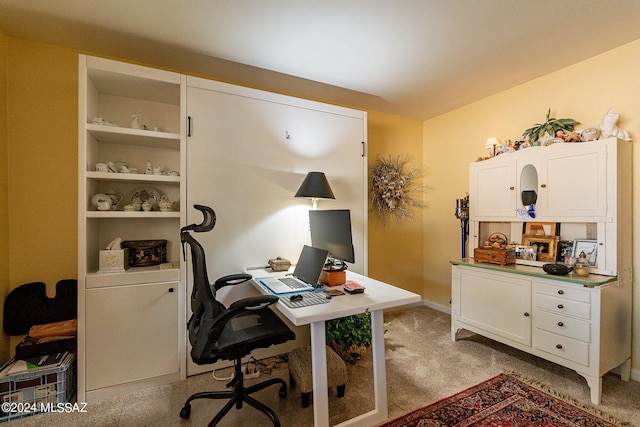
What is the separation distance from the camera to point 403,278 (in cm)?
371

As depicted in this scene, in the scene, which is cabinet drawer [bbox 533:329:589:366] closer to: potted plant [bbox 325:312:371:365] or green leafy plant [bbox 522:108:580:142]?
potted plant [bbox 325:312:371:365]

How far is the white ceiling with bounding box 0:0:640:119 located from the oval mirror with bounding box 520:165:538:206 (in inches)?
36.8

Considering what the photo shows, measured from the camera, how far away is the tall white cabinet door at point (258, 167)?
222cm

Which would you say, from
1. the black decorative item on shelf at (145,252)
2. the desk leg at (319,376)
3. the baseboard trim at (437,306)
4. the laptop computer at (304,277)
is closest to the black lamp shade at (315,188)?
the laptop computer at (304,277)

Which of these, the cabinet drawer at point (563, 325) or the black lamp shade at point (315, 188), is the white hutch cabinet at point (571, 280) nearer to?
the cabinet drawer at point (563, 325)

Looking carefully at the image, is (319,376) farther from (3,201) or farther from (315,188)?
(3,201)

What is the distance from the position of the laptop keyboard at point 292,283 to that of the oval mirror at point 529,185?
2.19m

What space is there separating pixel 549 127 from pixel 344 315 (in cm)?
254

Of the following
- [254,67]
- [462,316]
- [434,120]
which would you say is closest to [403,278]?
[462,316]

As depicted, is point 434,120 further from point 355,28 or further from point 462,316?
point 462,316

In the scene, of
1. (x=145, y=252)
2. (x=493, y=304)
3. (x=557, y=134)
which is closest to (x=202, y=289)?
(x=145, y=252)

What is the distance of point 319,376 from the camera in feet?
4.79

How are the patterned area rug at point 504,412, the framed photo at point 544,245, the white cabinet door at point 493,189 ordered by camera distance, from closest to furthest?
1. the patterned area rug at point 504,412
2. the framed photo at point 544,245
3. the white cabinet door at point 493,189

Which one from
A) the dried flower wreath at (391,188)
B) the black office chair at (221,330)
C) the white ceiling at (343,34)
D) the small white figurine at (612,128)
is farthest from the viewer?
the dried flower wreath at (391,188)
